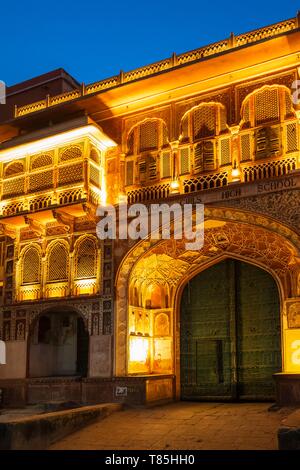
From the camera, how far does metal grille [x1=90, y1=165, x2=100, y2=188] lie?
15.7 metres

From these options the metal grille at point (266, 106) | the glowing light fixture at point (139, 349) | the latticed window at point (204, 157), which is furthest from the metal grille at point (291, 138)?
the glowing light fixture at point (139, 349)

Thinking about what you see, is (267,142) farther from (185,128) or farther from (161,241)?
(161,241)

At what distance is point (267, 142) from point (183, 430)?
6.96 m

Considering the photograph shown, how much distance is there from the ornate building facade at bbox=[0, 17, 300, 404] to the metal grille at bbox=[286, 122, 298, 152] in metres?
0.03

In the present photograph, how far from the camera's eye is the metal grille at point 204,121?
15.0 metres

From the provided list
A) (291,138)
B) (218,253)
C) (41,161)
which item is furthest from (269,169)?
(41,161)

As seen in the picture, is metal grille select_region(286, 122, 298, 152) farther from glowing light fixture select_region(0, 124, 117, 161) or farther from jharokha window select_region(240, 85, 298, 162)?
glowing light fixture select_region(0, 124, 117, 161)

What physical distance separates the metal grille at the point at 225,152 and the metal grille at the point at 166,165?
148 cm

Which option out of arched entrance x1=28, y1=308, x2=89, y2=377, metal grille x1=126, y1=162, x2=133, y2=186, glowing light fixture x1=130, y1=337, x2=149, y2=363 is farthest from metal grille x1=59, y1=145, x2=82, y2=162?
glowing light fixture x1=130, y1=337, x2=149, y2=363

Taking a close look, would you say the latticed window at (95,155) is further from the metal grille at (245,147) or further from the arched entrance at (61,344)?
the arched entrance at (61,344)

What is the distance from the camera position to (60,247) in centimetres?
1664

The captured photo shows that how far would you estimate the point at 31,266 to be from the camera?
17.1m

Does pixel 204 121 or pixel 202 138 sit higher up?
pixel 204 121

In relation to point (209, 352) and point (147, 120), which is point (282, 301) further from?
point (147, 120)
